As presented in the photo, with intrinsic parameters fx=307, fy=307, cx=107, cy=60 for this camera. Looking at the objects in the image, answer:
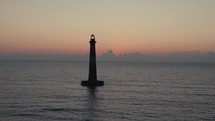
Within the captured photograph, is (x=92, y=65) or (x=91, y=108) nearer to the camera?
(x=91, y=108)

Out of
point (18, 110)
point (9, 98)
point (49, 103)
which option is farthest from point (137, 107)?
point (9, 98)

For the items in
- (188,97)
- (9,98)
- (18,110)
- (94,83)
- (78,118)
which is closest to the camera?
(78,118)

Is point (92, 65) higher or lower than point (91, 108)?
higher

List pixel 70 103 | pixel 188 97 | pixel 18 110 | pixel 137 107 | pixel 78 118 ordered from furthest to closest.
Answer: pixel 188 97, pixel 70 103, pixel 137 107, pixel 18 110, pixel 78 118

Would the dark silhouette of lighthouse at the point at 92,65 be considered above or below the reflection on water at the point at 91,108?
above

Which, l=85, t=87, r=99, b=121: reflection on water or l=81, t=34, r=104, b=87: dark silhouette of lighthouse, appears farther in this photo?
l=81, t=34, r=104, b=87: dark silhouette of lighthouse

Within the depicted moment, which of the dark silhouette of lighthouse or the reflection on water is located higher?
the dark silhouette of lighthouse

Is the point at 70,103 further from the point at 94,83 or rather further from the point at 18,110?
the point at 94,83

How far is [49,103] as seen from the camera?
4047cm

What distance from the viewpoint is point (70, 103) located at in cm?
4084

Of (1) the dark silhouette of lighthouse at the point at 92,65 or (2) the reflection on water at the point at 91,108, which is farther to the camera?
(1) the dark silhouette of lighthouse at the point at 92,65

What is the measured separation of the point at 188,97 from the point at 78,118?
2246cm

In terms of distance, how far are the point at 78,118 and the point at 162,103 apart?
1454 centimetres

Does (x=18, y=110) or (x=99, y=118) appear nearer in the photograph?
(x=99, y=118)
